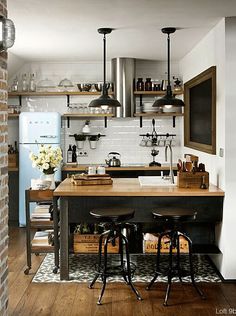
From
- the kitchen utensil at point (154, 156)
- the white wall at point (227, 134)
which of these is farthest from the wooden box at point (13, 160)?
the white wall at point (227, 134)

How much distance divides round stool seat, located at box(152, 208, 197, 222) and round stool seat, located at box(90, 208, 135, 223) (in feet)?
0.82

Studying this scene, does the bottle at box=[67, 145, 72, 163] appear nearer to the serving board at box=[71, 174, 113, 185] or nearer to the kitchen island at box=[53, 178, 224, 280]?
the serving board at box=[71, 174, 113, 185]

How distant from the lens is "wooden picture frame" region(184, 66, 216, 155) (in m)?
5.43

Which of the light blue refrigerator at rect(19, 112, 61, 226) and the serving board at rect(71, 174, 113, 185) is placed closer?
the serving board at rect(71, 174, 113, 185)

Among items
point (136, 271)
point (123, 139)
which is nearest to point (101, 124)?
point (123, 139)

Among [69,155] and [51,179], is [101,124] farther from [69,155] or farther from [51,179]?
[51,179]

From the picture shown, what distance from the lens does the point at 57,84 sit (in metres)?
8.23

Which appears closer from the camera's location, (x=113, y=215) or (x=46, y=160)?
(x=113, y=215)

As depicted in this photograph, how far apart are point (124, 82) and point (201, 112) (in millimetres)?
1721

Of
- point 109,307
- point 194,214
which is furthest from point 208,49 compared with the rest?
point 109,307

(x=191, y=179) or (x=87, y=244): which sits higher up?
(x=191, y=179)

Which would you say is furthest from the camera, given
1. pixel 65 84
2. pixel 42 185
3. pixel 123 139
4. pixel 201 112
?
pixel 123 139

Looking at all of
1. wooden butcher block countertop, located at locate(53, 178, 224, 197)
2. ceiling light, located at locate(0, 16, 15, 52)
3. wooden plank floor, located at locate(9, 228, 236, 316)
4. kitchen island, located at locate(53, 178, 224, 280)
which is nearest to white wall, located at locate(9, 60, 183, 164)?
wooden butcher block countertop, located at locate(53, 178, 224, 197)

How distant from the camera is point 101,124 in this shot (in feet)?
27.2
